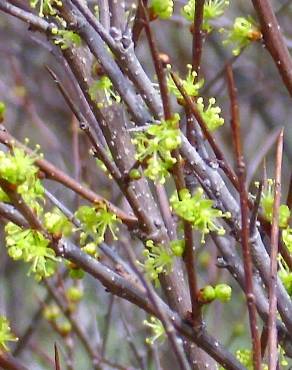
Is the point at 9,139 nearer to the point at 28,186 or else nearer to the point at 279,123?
the point at 28,186

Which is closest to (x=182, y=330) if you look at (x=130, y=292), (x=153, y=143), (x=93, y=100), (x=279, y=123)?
(x=130, y=292)

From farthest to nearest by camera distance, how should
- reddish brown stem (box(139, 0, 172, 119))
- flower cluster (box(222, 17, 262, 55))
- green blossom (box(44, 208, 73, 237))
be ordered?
flower cluster (box(222, 17, 262, 55)), green blossom (box(44, 208, 73, 237)), reddish brown stem (box(139, 0, 172, 119))

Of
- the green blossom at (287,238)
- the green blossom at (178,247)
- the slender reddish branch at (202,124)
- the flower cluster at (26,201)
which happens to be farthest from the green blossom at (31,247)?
the green blossom at (287,238)

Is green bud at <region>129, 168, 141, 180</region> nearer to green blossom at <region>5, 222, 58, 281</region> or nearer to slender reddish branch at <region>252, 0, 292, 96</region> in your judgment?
green blossom at <region>5, 222, 58, 281</region>

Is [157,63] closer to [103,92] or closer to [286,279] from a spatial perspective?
[103,92]

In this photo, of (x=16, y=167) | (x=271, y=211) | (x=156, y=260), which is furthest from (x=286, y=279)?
(x=16, y=167)

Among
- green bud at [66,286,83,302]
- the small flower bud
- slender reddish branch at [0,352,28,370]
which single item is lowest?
green bud at [66,286,83,302]

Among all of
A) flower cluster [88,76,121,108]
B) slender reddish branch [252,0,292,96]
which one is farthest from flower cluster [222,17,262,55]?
flower cluster [88,76,121,108]
